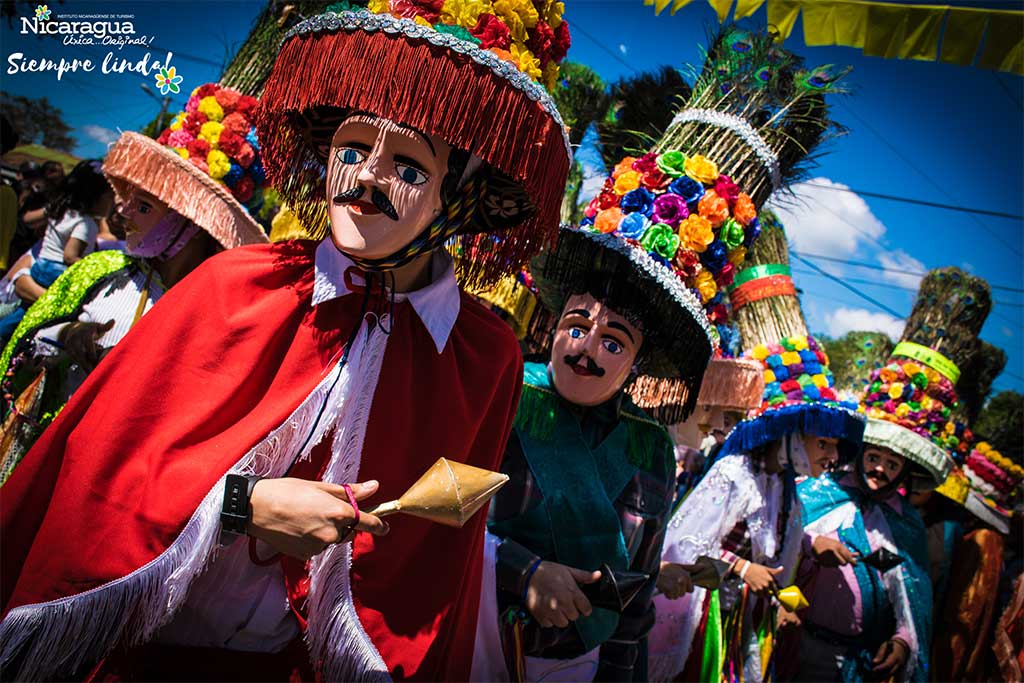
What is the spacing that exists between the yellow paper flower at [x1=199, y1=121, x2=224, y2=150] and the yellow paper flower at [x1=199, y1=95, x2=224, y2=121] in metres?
0.05

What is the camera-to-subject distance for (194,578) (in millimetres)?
1539

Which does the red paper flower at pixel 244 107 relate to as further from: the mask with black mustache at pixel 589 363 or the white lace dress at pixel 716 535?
the white lace dress at pixel 716 535

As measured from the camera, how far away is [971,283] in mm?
6613

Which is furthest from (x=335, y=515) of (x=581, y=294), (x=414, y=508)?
(x=581, y=294)

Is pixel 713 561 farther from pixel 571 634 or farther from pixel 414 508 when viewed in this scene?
pixel 414 508

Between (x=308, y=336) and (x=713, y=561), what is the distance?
85.9 inches

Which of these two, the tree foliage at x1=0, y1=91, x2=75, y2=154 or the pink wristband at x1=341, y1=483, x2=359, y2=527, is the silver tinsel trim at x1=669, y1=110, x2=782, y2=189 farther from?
the tree foliage at x1=0, y1=91, x2=75, y2=154

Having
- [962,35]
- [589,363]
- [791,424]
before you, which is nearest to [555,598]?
[589,363]

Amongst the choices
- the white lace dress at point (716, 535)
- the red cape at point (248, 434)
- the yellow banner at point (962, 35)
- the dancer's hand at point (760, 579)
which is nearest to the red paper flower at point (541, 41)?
the red cape at point (248, 434)

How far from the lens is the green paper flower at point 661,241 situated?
2.56 m

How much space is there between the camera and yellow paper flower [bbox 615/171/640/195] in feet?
9.08

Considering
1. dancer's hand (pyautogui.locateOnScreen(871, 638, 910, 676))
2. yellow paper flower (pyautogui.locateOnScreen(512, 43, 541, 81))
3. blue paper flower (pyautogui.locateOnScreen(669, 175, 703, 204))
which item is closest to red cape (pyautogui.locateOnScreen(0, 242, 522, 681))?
yellow paper flower (pyautogui.locateOnScreen(512, 43, 541, 81))

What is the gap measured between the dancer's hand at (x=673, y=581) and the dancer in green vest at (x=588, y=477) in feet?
0.92

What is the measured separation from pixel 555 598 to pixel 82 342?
1.96 metres
